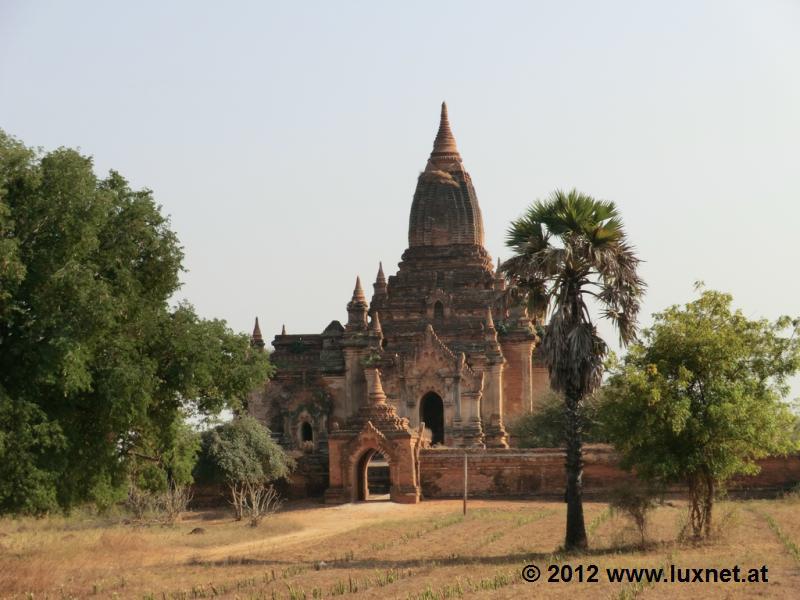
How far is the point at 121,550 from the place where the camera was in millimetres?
23578

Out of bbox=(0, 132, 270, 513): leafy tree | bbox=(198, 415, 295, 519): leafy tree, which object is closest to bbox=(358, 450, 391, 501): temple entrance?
bbox=(198, 415, 295, 519): leafy tree

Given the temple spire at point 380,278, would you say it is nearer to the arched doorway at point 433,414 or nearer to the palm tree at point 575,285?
the arched doorway at point 433,414

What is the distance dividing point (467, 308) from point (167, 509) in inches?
732

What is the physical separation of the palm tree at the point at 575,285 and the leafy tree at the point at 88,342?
4588mm

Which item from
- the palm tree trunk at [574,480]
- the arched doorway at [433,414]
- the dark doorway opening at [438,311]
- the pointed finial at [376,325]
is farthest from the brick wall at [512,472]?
the palm tree trunk at [574,480]

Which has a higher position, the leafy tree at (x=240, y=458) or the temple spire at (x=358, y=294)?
the temple spire at (x=358, y=294)

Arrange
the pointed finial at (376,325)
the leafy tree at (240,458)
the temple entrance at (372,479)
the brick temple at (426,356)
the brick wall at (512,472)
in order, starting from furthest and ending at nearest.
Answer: the pointed finial at (376,325) < the brick temple at (426,356) < the temple entrance at (372,479) < the brick wall at (512,472) < the leafy tree at (240,458)

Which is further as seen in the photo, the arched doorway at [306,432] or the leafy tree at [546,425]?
the arched doorway at [306,432]

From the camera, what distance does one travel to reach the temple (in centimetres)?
4412

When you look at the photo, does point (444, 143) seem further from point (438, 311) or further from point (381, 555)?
point (381, 555)

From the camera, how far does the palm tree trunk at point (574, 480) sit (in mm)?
20547

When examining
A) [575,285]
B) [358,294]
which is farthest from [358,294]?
[575,285]

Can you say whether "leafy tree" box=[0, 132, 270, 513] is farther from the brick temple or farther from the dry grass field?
the brick temple

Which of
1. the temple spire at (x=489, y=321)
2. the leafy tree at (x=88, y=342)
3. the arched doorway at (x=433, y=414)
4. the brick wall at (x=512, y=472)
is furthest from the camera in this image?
the arched doorway at (x=433, y=414)
